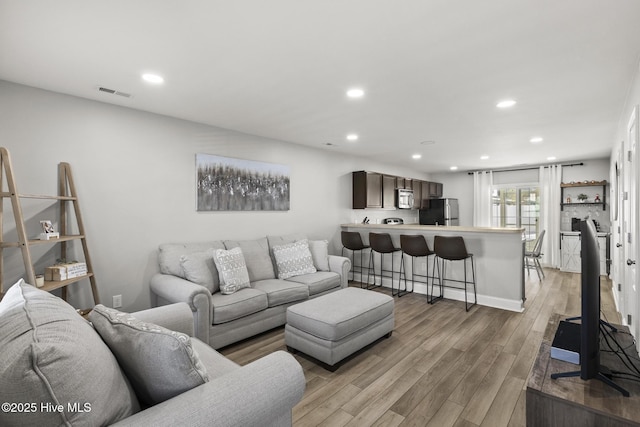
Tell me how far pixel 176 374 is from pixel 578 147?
21.5ft

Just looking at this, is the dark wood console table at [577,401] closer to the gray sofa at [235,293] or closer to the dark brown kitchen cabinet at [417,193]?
the gray sofa at [235,293]

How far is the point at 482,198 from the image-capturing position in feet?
26.3

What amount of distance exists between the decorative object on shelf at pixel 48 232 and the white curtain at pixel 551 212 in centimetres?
843

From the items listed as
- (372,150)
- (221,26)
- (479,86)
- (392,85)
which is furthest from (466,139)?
(221,26)

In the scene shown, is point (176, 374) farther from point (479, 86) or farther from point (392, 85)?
point (479, 86)

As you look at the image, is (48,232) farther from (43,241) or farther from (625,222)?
(625,222)

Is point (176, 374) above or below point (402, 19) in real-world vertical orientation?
below

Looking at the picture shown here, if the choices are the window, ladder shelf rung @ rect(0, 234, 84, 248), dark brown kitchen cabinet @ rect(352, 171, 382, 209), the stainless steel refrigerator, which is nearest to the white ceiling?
ladder shelf rung @ rect(0, 234, 84, 248)

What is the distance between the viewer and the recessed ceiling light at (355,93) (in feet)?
9.16

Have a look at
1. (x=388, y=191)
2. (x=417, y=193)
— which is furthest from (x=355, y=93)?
(x=417, y=193)

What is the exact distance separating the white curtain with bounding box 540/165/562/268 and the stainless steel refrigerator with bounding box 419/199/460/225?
76.5 inches

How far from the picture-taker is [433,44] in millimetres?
1997

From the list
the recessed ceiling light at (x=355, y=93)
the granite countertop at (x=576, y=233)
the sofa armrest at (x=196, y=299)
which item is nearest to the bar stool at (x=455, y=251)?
the recessed ceiling light at (x=355, y=93)

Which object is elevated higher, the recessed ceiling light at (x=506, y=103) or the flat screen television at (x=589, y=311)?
the recessed ceiling light at (x=506, y=103)
